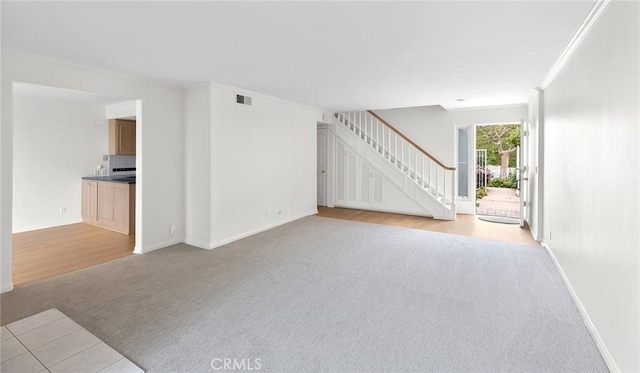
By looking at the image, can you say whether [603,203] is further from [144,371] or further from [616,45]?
[144,371]

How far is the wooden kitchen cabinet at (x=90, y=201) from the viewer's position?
19.5ft

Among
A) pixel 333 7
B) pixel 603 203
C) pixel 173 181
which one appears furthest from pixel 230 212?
pixel 603 203

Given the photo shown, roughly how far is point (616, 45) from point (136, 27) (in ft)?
11.6

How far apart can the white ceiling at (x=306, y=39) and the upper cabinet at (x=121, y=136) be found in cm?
297

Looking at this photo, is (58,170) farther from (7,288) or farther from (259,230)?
(259,230)

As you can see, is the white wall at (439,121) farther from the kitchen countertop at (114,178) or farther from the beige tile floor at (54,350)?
the beige tile floor at (54,350)

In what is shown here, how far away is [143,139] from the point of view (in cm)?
431

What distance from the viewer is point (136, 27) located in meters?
2.55

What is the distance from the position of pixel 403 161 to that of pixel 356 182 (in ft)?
4.29

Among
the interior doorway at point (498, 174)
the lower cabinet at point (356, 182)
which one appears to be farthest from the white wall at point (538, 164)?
the lower cabinet at point (356, 182)

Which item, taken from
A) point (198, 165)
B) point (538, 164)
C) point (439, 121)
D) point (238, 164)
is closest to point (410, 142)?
point (439, 121)

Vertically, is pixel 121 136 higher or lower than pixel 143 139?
higher

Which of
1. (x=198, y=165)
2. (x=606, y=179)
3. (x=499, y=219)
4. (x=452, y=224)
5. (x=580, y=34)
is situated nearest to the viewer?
(x=606, y=179)

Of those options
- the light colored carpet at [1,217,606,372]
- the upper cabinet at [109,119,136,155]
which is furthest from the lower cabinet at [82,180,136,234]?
the light colored carpet at [1,217,606,372]
